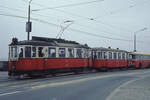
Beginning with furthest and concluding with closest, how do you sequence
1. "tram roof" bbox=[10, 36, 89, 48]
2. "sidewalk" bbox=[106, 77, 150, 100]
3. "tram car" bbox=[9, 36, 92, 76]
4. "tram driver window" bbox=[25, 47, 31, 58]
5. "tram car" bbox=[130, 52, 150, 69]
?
"tram car" bbox=[130, 52, 150, 69]
"tram roof" bbox=[10, 36, 89, 48]
"tram driver window" bbox=[25, 47, 31, 58]
"tram car" bbox=[9, 36, 92, 76]
"sidewalk" bbox=[106, 77, 150, 100]

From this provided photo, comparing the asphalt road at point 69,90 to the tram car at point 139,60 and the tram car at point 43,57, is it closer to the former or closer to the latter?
the tram car at point 43,57

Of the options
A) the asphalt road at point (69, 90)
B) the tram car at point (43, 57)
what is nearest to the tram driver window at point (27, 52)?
the tram car at point (43, 57)

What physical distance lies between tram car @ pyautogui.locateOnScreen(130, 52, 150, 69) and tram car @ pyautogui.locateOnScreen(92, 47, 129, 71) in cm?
373

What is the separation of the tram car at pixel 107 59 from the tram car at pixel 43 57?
4792 mm

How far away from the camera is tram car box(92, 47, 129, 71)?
94.6 feet

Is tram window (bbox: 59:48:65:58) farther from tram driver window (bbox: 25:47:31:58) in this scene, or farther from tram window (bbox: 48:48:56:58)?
tram driver window (bbox: 25:47:31:58)

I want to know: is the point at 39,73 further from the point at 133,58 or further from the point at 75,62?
the point at 133,58

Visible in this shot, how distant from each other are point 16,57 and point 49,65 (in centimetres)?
337

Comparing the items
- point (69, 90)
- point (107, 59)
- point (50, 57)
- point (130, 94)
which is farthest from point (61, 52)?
point (130, 94)

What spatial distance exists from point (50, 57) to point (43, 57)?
33.9 inches

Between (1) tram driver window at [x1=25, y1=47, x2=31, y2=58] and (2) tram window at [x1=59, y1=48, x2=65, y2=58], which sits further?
(2) tram window at [x1=59, y1=48, x2=65, y2=58]

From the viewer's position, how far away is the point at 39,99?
359 inches

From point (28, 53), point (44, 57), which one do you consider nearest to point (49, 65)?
point (44, 57)

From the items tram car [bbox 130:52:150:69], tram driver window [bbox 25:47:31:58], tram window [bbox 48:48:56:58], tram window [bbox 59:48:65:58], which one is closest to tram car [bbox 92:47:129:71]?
tram car [bbox 130:52:150:69]
